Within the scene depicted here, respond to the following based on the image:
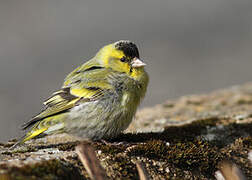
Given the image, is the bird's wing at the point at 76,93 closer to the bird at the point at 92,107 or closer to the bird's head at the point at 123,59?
the bird at the point at 92,107

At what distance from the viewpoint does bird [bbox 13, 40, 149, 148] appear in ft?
22.5

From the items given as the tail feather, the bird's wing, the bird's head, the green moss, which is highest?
the bird's head

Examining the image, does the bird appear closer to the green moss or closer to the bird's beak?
the bird's beak

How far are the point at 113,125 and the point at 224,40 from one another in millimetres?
19887

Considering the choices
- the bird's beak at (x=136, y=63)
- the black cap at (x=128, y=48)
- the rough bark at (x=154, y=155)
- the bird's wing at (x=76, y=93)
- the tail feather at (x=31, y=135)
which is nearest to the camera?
Answer: the rough bark at (x=154, y=155)

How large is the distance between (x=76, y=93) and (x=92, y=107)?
0.43 meters

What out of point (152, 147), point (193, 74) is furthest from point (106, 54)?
point (193, 74)

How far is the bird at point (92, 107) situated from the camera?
686 cm

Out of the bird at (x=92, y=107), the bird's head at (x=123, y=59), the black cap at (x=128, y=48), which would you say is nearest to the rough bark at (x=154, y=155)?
the bird at (x=92, y=107)

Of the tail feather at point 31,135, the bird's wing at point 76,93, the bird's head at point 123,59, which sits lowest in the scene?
the tail feather at point 31,135

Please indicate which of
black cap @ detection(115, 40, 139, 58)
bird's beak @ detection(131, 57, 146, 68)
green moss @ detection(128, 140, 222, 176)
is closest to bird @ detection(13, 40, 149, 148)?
bird's beak @ detection(131, 57, 146, 68)

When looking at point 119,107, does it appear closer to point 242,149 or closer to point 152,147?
point 152,147

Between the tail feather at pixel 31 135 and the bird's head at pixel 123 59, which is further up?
the bird's head at pixel 123 59

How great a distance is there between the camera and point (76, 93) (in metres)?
7.07
